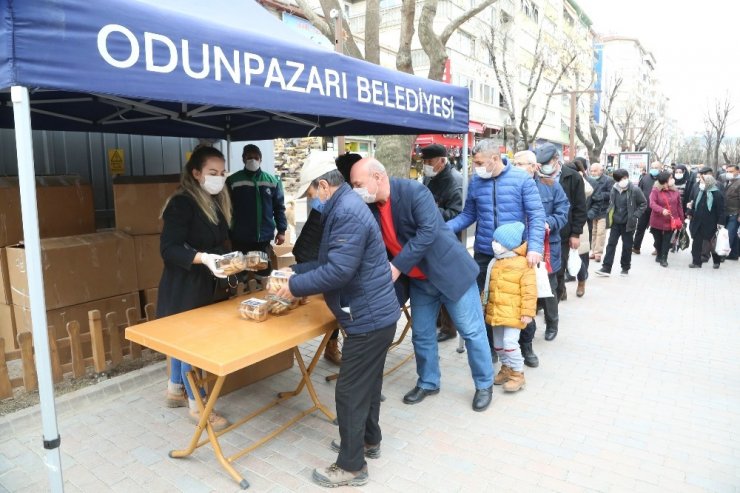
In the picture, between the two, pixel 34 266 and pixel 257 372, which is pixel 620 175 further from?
pixel 34 266

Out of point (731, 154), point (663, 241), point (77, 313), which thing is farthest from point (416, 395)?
point (731, 154)

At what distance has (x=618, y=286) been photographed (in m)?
7.84

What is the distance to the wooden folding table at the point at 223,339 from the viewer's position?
97.5 inches

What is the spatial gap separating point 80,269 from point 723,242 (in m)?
9.66

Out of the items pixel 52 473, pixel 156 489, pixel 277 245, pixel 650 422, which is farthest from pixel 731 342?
pixel 52 473

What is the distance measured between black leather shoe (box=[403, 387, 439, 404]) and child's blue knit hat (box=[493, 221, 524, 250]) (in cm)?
125

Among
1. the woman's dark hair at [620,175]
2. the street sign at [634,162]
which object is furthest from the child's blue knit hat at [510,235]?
the street sign at [634,162]

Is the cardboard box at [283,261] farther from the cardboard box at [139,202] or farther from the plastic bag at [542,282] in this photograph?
the plastic bag at [542,282]

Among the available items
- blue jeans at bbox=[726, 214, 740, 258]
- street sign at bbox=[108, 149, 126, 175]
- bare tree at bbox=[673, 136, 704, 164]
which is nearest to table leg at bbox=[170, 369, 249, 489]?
street sign at bbox=[108, 149, 126, 175]

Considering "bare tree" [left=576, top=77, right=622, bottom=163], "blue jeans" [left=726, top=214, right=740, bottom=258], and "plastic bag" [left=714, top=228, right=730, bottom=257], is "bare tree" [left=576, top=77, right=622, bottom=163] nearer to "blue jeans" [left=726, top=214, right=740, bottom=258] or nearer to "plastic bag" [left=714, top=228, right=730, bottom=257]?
"blue jeans" [left=726, top=214, right=740, bottom=258]

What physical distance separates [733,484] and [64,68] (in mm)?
3841

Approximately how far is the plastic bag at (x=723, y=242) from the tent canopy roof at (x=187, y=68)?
672 cm

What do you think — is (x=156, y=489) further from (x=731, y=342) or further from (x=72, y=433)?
(x=731, y=342)

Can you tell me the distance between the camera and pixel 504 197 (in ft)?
12.9
